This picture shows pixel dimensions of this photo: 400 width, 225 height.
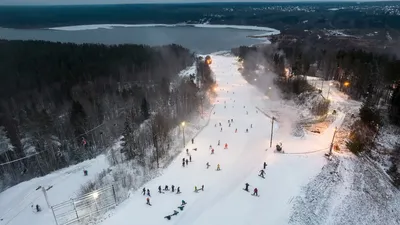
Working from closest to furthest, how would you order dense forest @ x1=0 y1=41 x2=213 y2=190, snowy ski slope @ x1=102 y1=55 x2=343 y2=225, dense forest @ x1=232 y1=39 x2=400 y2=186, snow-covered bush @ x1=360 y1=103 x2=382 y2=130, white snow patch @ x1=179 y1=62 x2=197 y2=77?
snowy ski slope @ x1=102 y1=55 x2=343 y2=225 → dense forest @ x1=0 y1=41 x2=213 y2=190 → dense forest @ x1=232 y1=39 x2=400 y2=186 → snow-covered bush @ x1=360 y1=103 x2=382 y2=130 → white snow patch @ x1=179 y1=62 x2=197 y2=77

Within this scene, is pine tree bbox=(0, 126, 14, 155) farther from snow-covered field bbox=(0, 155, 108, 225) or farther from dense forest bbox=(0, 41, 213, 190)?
snow-covered field bbox=(0, 155, 108, 225)

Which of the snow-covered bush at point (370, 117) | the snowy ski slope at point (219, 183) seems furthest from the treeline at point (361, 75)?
the snowy ski slope at point (219, 183)

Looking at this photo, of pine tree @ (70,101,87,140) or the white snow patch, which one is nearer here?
pine tree @ (70,101,87,140)

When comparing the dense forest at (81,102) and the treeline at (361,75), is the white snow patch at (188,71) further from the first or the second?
the treeline at (361,75)

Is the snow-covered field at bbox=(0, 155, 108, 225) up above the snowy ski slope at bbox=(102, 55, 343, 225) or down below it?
below

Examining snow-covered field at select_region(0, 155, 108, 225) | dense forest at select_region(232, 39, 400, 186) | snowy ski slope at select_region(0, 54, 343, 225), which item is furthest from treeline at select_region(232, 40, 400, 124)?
snow-covered field at select_region(0, 155, 108, 225)

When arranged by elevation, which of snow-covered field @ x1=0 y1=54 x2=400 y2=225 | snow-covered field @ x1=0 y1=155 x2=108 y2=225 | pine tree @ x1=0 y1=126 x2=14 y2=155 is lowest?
snow-covered field @ x1=0 y1=155 x2=108 y2=225
